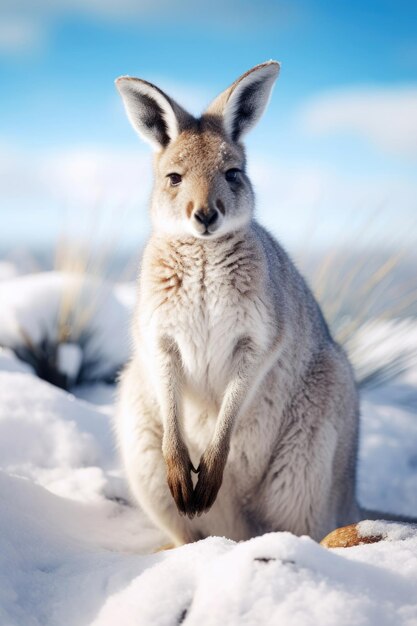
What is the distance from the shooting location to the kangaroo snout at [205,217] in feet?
10.1

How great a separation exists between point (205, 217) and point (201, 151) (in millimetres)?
438

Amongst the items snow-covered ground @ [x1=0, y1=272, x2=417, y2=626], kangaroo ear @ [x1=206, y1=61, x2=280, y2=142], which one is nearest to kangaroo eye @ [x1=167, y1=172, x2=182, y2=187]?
kangaroo ear @ [x1=206, y1=61, x2=280, y2=142]

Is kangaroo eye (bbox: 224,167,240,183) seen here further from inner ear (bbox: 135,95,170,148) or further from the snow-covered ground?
the snow-covered ground

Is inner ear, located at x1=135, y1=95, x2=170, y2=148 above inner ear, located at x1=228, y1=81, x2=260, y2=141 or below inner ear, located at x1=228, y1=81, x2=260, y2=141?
below

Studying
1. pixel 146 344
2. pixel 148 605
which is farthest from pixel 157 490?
pixel 148 605

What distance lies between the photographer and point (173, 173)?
3.32 m

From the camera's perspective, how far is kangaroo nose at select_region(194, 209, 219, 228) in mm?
3074

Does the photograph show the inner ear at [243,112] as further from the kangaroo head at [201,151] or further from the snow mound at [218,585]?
the snow mound at [218,585]

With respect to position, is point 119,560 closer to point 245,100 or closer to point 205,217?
point 205,217

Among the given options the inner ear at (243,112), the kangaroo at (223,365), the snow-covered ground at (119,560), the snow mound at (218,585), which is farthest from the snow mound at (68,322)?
the snow mound at (218,585)

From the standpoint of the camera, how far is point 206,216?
3.07 m

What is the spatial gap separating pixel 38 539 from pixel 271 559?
118cm

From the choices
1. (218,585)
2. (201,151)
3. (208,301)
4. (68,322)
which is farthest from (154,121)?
(68,322)

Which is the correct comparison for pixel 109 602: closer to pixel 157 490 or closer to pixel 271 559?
pixel 271 559
